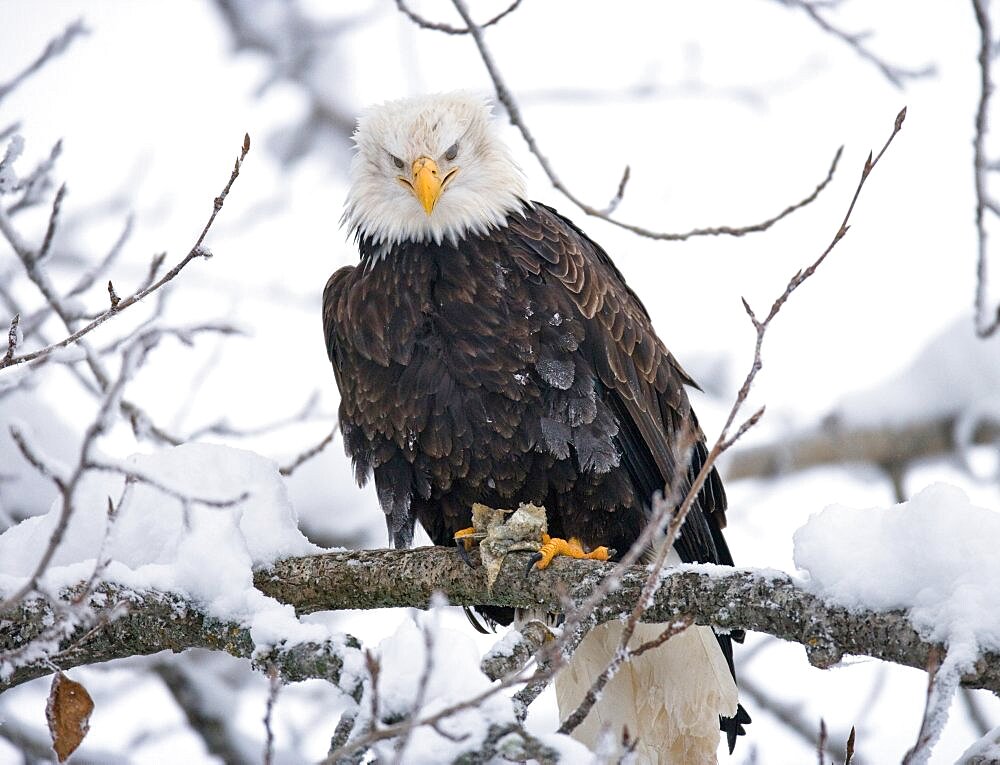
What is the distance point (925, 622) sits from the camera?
2.29 m

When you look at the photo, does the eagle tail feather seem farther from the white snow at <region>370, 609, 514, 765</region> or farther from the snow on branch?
the white snow at <region>370, 609, 514, 765</region>

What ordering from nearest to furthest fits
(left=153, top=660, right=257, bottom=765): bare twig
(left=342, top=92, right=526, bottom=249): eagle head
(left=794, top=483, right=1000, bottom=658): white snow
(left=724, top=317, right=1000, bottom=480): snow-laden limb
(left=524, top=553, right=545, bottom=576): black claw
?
(left=794, top=483, right=1000, bottom=658): white snow < (left=524, top=553, right=545, bottom=576): black claw < (left=342, top=92, right=526, bottom=249): eagle head < (left=153, top=660, right=257, bottom=765): bare twig < (left=724, top=317, right=1000, bottom=480): snow-laden limb

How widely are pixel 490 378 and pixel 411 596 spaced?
68 cm

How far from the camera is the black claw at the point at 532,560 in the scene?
3105mm

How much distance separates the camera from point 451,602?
317cm

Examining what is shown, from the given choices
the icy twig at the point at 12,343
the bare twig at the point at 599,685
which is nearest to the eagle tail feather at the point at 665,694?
the bare twig at the point at 599,685

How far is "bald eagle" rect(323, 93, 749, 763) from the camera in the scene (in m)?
3.40

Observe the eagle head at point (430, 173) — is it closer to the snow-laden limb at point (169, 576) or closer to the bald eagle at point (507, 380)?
the bald eagle at point (507, 380)

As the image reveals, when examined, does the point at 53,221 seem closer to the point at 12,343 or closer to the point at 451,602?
the point at 12,343

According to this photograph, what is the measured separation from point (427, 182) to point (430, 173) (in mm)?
58

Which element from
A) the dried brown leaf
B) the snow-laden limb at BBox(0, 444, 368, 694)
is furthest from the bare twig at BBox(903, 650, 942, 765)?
the dried brown leaf

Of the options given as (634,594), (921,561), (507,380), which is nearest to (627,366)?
(507,380)

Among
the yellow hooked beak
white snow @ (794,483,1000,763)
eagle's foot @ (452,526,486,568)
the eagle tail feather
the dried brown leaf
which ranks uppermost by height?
the yellow hooked beak

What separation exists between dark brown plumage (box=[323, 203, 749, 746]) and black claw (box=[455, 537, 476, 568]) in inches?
10.1
